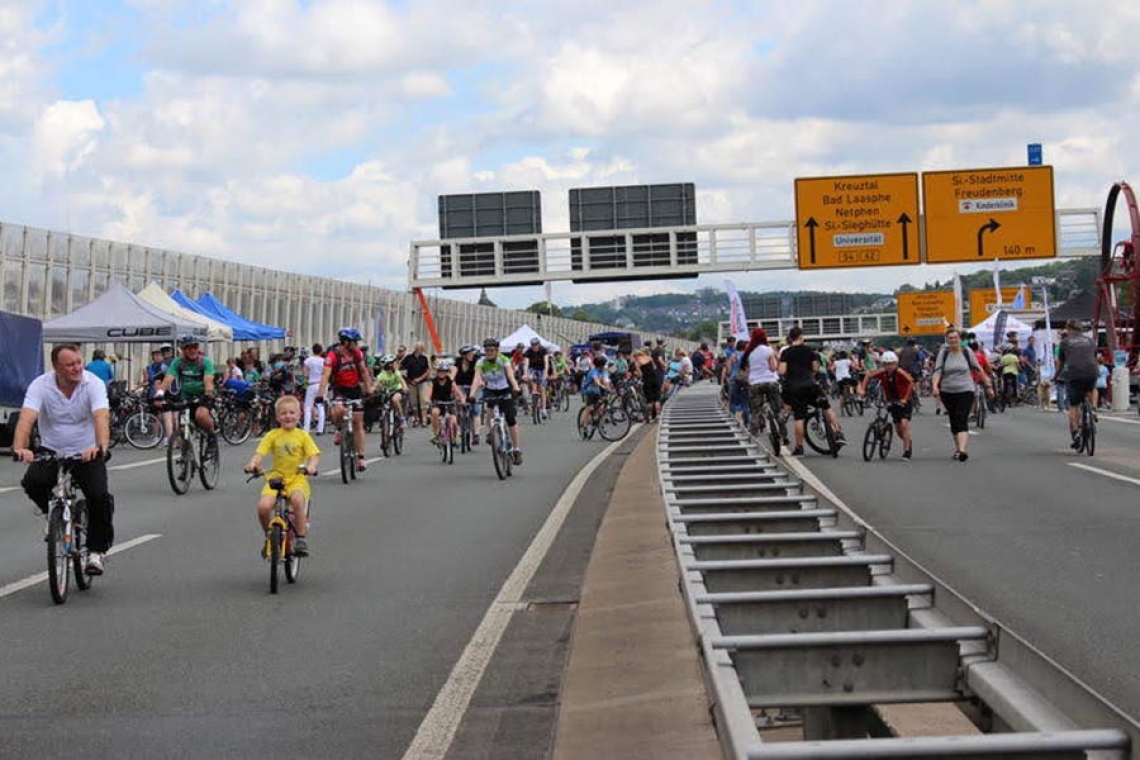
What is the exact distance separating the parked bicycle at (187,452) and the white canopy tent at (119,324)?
11840 mm

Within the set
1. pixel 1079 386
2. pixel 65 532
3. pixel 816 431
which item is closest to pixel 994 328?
pixel 816 431

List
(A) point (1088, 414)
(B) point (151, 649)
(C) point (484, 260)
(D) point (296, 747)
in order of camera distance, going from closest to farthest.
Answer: (D) point (296, 747)
(B) point (151, 649)
(A) point (1088, 414)
(C) point (484, 260)

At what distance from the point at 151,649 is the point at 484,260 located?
4386 centimetres

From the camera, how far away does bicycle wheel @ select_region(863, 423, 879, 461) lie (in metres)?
21.2

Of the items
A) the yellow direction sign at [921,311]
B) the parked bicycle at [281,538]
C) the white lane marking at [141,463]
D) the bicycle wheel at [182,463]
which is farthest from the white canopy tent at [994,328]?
the parked bicycle at [281,538]

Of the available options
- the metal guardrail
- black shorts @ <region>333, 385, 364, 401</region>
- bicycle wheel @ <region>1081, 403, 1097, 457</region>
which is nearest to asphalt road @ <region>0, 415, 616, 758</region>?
the metal guardrail

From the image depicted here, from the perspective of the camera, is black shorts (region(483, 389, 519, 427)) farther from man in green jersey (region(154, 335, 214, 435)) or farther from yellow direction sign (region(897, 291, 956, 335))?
yellow direction sign (region(897, 291, 956, 335))

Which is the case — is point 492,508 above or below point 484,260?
below

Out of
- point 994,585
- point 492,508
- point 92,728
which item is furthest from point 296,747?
point 492,508

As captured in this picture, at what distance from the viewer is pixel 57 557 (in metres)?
9.92

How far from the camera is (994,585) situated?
32.6 ft

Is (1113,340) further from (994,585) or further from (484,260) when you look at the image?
(994,585)

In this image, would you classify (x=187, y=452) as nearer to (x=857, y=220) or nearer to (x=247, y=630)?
(x=247, y=630)

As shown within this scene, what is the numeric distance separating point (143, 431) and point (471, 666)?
72.1ft
